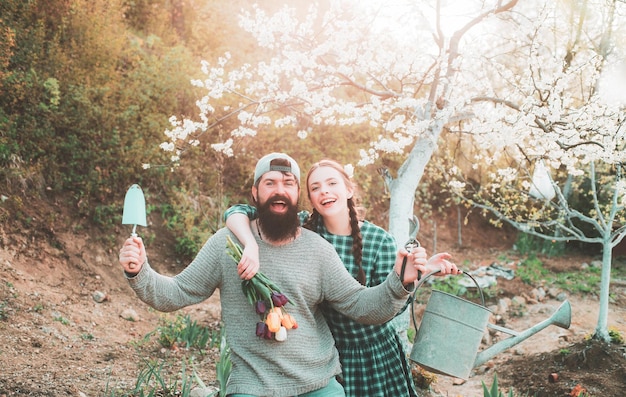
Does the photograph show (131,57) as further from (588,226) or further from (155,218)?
(588,226)

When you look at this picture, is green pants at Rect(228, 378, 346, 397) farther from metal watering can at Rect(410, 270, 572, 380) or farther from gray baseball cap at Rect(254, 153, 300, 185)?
gray baseball cap at Rect(254, 153, 300, 185)

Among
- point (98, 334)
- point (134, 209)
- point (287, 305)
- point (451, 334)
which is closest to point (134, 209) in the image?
point (134, 209)

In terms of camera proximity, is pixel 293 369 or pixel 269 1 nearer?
pixel 293 369

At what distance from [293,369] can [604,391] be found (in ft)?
10.6

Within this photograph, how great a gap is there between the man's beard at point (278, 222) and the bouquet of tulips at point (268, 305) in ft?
0.60

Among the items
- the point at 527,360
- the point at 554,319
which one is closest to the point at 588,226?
the point at 527,360

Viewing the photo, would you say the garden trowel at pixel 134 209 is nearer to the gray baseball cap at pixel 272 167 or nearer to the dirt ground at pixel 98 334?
the gray baseball cap at pixel 272 167

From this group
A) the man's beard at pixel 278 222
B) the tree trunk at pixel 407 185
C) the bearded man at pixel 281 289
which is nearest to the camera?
the bearded man at pixel 281 289

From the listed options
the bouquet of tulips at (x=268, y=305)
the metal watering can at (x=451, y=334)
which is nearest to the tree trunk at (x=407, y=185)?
the metal watering can at (x=451, y=334)

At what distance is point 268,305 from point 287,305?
140mm

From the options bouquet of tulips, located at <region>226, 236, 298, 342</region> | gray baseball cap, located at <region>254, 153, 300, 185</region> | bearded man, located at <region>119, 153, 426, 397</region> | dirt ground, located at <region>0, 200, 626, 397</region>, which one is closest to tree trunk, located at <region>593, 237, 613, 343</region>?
dirt ground, located at <region>0, 200, 626, 397</region>

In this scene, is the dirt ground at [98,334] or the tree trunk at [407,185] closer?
the dirt ground at [98,334]

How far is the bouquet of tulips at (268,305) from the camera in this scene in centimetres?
181

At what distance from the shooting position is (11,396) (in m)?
2.76
